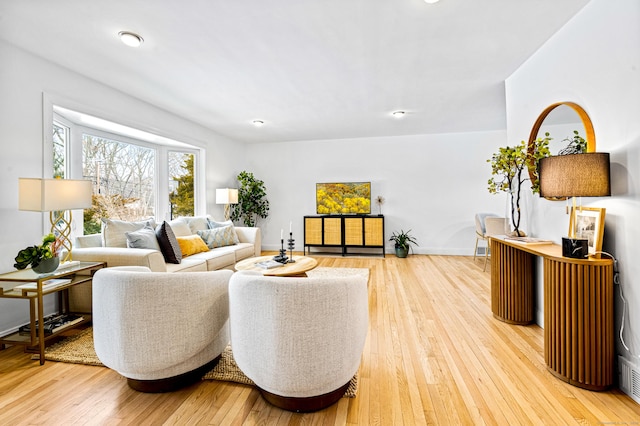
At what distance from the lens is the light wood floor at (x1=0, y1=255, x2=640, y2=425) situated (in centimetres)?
156

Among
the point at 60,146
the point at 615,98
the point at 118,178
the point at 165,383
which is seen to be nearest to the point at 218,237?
the point at 118,178

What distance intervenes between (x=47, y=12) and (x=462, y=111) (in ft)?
15.7

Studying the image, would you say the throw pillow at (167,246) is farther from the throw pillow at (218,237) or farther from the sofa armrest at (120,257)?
the throw pillow at (218,237)

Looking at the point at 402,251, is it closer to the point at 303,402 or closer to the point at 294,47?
the point at 294,47

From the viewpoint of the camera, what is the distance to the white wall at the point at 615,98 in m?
1.72

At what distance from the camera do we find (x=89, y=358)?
7.20 ft

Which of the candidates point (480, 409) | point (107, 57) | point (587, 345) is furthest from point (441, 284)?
point (107, 57)

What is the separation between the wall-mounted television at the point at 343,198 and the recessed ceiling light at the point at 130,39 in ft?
14.9

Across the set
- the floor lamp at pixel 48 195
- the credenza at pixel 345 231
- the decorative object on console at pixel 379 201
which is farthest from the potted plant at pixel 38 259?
the decorative object on console at pixel 379 201

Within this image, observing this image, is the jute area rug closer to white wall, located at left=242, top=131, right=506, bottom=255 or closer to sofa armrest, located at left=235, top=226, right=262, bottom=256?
sofa armrest, located at left=235, top=226, right=262, bottom=256

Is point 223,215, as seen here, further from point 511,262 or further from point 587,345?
point 587,345

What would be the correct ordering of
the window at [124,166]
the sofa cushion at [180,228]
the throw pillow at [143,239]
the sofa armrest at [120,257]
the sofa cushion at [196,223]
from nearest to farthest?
the sofa armrest at [120,257]
the throw pillow at [143,239]
the window at [124,166]
the sofa cushion at [180,228]
the sofa cushion at [196,223]

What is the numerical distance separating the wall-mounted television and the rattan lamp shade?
182 inches

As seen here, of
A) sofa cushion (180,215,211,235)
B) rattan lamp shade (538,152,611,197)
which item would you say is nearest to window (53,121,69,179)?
sofa cushion (180,215,211,235)
